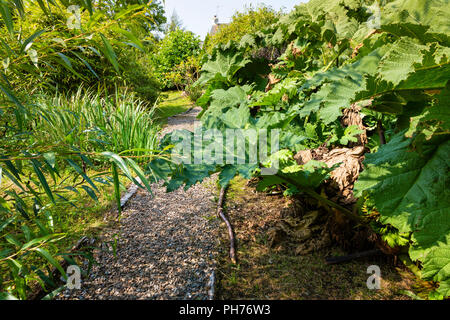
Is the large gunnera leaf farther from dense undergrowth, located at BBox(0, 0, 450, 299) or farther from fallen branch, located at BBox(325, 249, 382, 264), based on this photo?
fallen branch, located at BBox(325, 249, 382, 264)

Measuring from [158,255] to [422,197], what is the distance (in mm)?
1570

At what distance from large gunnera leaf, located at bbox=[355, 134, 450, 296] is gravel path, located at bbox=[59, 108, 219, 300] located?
106cm

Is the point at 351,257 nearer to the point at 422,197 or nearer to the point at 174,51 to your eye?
the point at 422,197

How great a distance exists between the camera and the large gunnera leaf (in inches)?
42.5

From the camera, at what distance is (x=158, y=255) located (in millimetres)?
1710

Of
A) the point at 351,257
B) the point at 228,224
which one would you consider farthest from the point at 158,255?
Result: the point at 351,257

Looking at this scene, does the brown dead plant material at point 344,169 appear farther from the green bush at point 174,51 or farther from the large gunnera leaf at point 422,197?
the green bush at point 174,51

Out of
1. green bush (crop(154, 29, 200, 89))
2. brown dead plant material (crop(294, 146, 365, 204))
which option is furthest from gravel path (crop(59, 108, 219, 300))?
green bush (crop(154, 29, 200, 89))

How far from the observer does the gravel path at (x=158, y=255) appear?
1416 mm

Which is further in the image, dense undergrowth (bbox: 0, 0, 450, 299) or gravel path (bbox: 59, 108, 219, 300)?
gravel path (bbox: 59, 108, 219, 300)

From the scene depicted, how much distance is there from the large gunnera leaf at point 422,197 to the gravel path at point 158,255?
1064 millimetres
